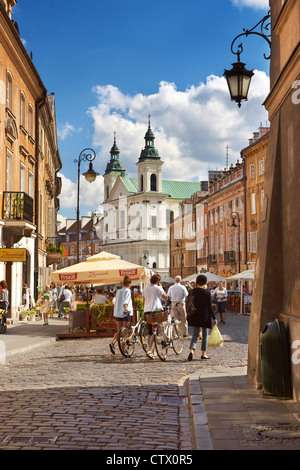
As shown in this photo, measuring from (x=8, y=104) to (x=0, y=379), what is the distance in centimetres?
1559

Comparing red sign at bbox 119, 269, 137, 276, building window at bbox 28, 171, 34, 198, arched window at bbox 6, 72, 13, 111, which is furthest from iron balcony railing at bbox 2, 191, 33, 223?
building window at bbox 28, 171, 34, 198

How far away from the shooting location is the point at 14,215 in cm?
2297

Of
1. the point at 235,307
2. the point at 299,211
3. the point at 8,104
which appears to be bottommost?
the point at 235,307

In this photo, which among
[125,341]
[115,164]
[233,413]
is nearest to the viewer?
[233,413]

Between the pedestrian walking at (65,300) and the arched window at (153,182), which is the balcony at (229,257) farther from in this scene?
the arched window at (153,182)

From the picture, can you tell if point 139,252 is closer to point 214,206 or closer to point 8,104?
point 214,206

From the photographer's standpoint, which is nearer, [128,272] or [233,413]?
[233,413]

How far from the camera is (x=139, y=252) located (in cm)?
11925

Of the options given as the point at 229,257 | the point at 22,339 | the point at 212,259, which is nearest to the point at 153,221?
the point at 212,259

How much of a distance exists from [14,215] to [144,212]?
326 ft

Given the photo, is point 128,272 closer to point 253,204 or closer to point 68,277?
point 68,277

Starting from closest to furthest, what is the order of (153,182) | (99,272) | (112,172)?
(99,272) < (153,182) < (112,172)
